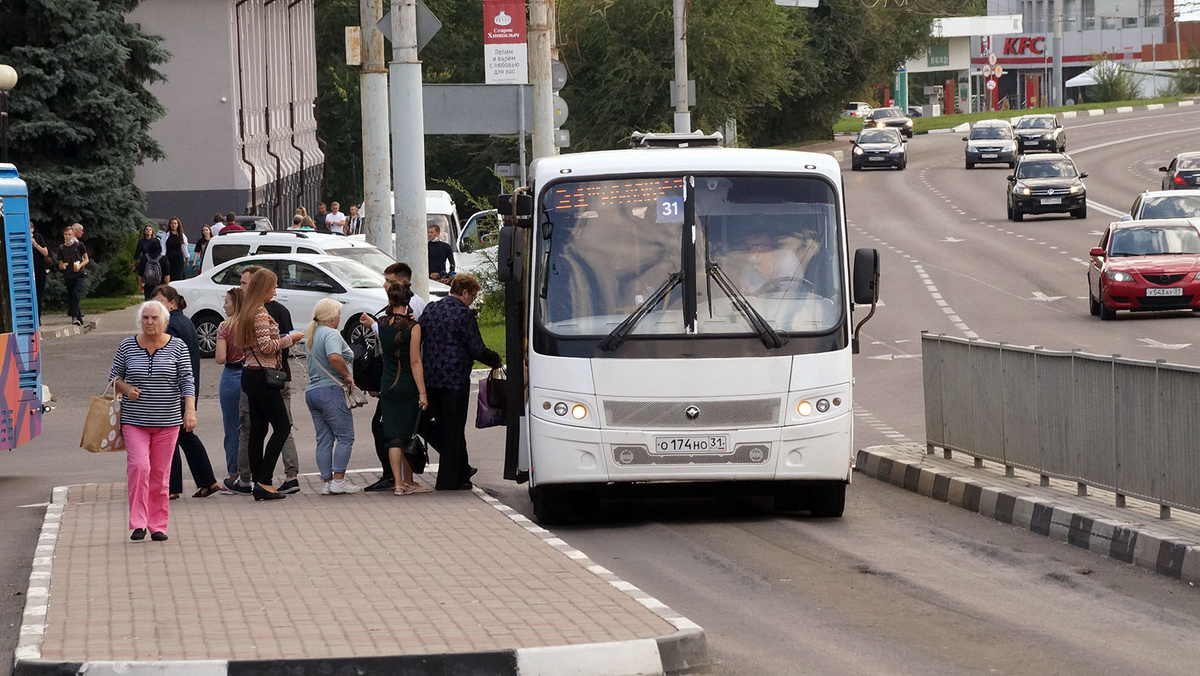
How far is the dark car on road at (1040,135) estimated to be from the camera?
67438 mm

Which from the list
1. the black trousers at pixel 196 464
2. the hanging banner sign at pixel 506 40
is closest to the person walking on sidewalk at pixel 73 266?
the hanging banner sign at pixel 506 40

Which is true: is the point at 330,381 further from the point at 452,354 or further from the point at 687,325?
the point at 687,325

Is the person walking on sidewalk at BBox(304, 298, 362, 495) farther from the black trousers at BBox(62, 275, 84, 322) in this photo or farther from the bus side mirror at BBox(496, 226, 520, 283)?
the black trousers at BBox(62, 275, 84, 322)

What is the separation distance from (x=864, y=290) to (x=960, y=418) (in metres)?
2.35

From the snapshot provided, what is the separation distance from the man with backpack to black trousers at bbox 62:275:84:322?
9.05 ft

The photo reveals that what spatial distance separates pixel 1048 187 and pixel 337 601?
4074 centimetres

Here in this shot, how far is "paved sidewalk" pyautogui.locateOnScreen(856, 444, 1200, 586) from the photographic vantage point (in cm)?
992

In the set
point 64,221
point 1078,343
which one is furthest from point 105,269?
point 1078,343

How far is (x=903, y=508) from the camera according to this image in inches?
505

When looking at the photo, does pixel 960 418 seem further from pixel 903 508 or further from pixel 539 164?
pixel 539 164

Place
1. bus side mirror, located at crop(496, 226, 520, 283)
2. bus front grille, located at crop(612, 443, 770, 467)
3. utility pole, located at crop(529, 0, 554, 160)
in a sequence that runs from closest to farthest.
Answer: bus front grille, located at crop(612, 443, 770, 467) → bus side mirror, located at crop(496, 226, 520, 283) → utility pole, located at crop(529, 0, 554, 160)

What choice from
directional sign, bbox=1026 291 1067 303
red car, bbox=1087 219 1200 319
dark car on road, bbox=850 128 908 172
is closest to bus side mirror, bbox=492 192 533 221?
red car, bbox=1087 219 1200 319

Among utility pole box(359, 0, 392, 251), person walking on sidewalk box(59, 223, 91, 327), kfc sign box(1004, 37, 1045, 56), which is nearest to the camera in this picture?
utility pole box(359, 0, 392, 251)

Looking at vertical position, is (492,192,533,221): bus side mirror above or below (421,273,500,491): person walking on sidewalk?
above
